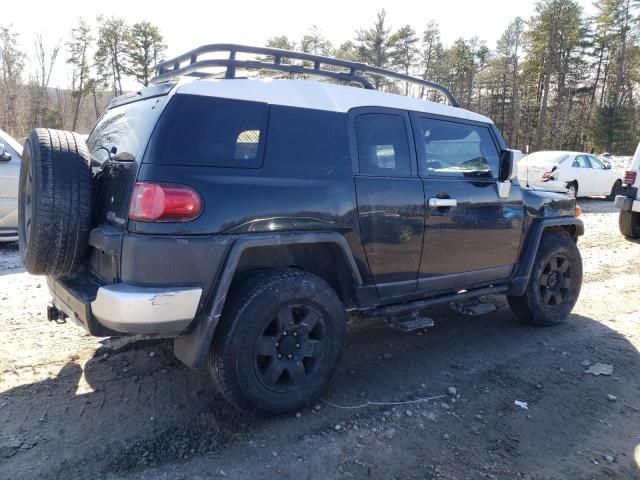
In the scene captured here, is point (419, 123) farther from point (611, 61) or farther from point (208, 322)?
point (611, 61)

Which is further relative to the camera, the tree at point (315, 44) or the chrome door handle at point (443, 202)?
the tree at point (315, 44)

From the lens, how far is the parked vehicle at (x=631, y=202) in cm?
923

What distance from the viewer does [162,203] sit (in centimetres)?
256

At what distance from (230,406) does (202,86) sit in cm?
200

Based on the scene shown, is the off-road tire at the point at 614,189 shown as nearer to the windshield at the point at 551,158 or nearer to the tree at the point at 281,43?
the windshield at the point at 551,158

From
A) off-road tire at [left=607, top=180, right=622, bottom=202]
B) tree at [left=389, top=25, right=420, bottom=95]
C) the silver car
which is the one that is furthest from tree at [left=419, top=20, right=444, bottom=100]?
the silver car

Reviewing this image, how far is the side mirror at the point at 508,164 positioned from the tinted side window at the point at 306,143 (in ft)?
5.64

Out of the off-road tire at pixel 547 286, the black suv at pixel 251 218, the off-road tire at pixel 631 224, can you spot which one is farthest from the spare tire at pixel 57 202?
the off-road tire at pixel 631 224

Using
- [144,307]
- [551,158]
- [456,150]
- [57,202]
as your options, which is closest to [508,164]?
[456,150]

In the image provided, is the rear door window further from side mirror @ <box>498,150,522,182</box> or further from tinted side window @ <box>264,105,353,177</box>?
tinted side window @ <box>264,105,353,177</box>

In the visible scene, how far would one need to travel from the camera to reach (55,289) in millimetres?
3197

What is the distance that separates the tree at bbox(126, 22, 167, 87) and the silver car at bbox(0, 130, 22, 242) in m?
37.4

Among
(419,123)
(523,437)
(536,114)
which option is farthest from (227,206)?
(536,114)

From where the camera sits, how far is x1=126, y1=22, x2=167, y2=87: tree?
41.5 metres
